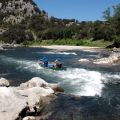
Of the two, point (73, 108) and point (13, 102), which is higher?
point (13, 102)

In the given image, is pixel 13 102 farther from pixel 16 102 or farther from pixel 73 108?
pixel 73 108

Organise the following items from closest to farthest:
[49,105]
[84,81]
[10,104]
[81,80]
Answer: [10,104]
[49,105]
[84,81]
[81,80]

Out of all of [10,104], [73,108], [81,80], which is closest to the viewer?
[10,104]

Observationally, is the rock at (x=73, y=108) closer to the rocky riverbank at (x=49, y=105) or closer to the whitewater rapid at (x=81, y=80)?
the rocky riverbank at (x=49, y=105)

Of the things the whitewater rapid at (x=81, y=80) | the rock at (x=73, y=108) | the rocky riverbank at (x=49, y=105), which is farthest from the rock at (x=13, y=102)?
the whitewater rapid at (x=81, y=80)

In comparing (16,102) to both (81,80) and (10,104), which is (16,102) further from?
(81,80)

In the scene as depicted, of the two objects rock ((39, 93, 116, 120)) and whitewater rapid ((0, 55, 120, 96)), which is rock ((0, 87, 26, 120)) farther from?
whitewater rapid ((0, 55, 120, 96))

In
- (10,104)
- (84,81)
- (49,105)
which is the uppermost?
(10,104)

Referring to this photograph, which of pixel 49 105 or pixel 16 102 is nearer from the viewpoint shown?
pixel 16 102

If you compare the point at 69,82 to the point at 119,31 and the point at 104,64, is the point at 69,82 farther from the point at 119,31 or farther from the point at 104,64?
the point at 119,31

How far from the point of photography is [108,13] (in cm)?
14738

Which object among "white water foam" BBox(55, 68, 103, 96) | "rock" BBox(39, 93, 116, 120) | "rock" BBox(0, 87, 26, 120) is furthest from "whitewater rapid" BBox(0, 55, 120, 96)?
"rock" BBox(0, 87, 26, 120)

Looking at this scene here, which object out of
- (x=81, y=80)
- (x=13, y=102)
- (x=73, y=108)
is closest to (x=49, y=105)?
(x=73, y=108)

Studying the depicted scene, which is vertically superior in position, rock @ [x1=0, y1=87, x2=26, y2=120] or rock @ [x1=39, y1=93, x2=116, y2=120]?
rock @ [x1=0, y1=87, x2=26, y2=120]
